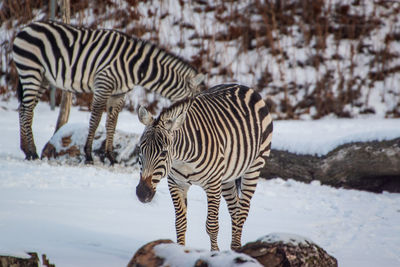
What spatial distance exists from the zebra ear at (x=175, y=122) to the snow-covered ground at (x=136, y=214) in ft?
3.63

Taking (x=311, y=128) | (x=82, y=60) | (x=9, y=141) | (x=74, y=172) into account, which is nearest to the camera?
(x=74, y=172)

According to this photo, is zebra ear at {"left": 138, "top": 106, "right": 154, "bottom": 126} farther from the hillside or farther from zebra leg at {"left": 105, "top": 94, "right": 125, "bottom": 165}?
the hillside

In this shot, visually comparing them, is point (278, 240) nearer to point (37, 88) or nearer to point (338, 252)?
point (338, 252)

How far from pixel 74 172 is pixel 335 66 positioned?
9532mm

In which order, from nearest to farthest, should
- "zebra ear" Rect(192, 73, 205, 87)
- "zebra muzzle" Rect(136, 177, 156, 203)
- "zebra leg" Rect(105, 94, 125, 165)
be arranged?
"zebra muzzle" Rect(136, 177, 156, 203) < "zebra ear" Rect(192, 73, 205, 87) < "zebra leg" Rect(105, 94, 125, 165)

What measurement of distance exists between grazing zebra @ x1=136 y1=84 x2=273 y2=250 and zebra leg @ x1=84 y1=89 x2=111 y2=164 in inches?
132

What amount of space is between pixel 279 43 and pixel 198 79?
793 centimetres

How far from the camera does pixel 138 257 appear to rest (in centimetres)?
296

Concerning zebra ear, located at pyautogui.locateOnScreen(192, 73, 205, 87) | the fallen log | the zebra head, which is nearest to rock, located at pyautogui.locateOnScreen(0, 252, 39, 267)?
the zebra head

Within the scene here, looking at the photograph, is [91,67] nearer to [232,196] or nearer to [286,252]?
[232,196]

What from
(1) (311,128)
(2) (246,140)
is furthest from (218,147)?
(1) (311,128)

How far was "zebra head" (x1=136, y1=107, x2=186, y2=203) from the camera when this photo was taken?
3381mm

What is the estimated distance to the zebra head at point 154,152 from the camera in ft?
11.1

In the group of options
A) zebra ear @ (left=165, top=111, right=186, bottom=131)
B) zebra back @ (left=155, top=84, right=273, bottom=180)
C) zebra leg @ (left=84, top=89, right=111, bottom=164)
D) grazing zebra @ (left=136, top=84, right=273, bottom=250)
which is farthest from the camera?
zebra leg @ (left=84, top=89, right=111, bottom=164)
